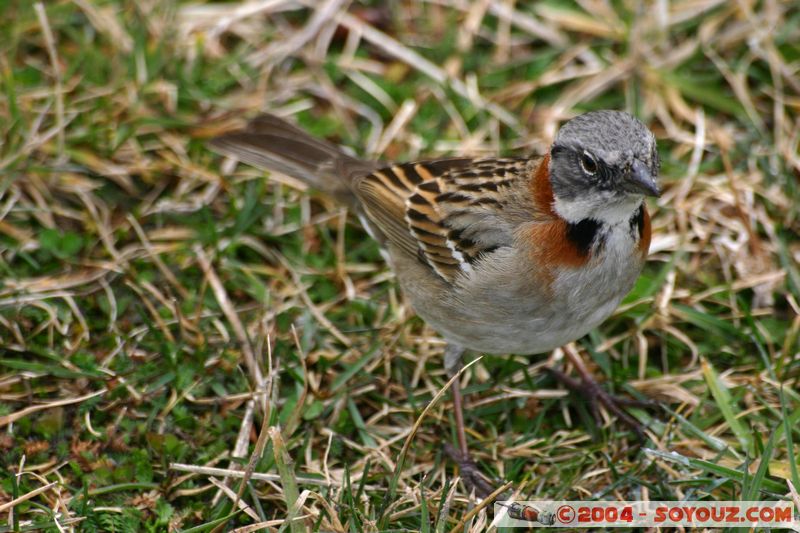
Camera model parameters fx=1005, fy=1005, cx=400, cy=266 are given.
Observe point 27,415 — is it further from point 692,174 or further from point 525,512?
point 692,174

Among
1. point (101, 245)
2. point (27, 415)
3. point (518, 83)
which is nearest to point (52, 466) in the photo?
point (27, 415)

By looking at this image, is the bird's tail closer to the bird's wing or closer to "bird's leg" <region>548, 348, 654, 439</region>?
the bird's wing

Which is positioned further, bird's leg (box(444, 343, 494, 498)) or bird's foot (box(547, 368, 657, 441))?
bird's foot (box(547, 368, 657, 441))

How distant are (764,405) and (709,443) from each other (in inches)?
14.5

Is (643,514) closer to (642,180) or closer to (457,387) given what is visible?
(457,387)

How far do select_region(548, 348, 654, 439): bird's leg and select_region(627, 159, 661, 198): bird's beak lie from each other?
1.33 meters

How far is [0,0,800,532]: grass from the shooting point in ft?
14.5

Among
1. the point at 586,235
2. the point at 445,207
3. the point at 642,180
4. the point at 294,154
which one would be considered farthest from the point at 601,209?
the point at 294,154

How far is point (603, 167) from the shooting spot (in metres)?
4.08

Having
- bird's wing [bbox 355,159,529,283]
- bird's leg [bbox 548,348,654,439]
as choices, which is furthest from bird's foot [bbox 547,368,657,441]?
bird's wing [bbox 355,159,529,283]

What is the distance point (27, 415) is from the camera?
460cm

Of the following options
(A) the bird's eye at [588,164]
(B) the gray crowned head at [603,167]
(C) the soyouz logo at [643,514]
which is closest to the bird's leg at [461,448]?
(C) the soyouz logo at [643,514]

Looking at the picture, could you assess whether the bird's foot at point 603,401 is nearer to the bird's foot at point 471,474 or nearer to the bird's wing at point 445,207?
the bird's foot at point 471,474

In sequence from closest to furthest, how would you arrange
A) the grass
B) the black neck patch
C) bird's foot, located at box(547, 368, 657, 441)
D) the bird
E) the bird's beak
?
the bird's beak, the bird, the black neck patch, the grass, bird's foot, located at box(547, 368, 657, 441)
